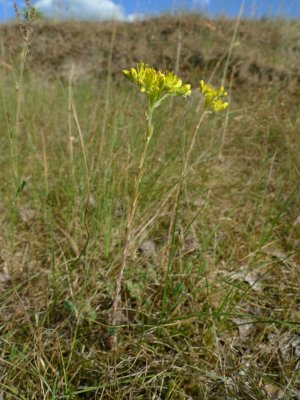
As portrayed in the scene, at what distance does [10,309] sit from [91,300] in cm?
26

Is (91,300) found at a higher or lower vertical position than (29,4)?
lower

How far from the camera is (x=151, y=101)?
0.77 meters

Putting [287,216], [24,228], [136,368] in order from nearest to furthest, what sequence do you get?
[136,368]
[24,228]
[287,216]

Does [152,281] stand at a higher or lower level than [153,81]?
lower

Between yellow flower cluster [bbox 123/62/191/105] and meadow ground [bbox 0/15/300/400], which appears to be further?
meadow ground [bbox 0/15/300/400]

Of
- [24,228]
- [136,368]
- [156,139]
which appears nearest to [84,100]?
[156,139]

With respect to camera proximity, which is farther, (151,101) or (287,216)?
(287,216)

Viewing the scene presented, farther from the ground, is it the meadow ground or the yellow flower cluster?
the yellow flower cluster

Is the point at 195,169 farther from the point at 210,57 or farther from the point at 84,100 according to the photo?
the point at 210,57

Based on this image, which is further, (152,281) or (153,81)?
(152,281)

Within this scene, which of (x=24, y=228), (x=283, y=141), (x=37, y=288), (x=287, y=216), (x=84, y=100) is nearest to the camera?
(x=37, y=288)

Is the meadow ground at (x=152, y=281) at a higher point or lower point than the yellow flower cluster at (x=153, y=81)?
lower

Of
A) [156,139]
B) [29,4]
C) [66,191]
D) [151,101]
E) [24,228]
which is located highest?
[29,4]

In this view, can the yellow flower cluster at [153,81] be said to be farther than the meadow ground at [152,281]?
No
